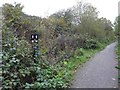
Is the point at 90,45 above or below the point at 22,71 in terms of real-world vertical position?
above

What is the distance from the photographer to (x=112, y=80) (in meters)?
9.24

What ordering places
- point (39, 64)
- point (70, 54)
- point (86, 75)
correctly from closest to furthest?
point (39, 64) → point (86, 75) → point (70, 54)

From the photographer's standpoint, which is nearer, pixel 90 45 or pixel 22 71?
pixel 22 71

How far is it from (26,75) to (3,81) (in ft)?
3.63

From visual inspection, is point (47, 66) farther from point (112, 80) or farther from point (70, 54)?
point (70, 54)

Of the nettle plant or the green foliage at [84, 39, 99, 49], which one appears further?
the green foliage at [84, 39, 99, 49]

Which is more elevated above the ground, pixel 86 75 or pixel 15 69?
pixel 15 69

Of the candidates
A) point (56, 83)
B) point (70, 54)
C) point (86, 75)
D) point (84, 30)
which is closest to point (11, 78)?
point (56, 83)

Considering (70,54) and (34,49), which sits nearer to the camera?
(34,49)

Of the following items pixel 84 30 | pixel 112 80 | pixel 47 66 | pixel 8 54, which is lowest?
pixel 112 80

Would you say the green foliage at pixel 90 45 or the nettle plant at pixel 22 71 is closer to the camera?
the nettle plant at pixel 22 71

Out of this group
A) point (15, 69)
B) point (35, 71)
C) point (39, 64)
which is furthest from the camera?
point (39, 64)

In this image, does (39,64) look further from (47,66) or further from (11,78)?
(11,78)

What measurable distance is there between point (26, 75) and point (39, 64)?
4.19ft
